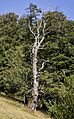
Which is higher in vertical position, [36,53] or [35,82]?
[36,53]

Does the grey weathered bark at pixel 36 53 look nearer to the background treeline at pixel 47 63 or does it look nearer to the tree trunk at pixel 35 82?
the tree trunk at pixel 35 82

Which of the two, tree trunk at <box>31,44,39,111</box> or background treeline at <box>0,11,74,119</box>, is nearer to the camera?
tree trunk at <box>31,44,39,111</box>

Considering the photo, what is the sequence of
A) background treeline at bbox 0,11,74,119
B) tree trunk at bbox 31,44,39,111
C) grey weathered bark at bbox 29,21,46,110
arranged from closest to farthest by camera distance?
tree trunk at bbox 31,44,39,111
grey weathered bark at bbox 29,21,46,110
background treeline at bbox 0,11,74,119

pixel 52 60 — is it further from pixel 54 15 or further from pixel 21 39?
pixel 21 39

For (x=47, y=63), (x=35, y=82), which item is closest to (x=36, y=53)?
(x=47, y=63)

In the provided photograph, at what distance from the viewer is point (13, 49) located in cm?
5050

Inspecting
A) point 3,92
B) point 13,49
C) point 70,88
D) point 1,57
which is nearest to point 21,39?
point 13,49

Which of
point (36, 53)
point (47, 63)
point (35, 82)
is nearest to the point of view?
point (35, 82)

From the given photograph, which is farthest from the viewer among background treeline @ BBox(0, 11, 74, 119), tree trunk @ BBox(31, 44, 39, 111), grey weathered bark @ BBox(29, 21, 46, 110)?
background treeline @ BBox(0, 11, 74, 119)

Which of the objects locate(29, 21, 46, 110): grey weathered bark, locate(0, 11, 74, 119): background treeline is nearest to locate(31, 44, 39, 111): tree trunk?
locate(29, 21, 46, 110): grey weathered bark

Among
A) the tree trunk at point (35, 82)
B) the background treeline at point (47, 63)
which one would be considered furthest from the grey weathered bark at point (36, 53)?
the background treeline at point (47, 63)

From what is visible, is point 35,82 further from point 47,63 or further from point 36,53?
point 47,63

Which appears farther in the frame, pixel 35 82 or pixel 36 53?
pixel 36 53

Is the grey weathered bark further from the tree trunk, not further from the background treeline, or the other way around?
the background treeline
